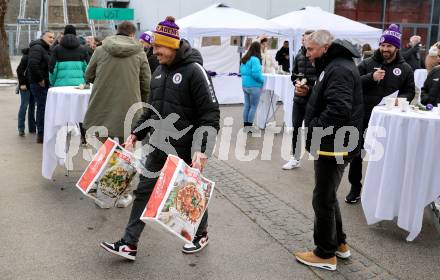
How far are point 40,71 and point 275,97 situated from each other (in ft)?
15.4

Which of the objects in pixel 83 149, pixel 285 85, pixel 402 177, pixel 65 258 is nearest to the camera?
pixel 65 258

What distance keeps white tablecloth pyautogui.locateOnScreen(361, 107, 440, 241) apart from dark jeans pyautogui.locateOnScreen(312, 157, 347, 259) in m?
0.89

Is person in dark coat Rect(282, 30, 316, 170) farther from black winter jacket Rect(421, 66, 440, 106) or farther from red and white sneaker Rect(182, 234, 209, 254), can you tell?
red and white sneaker Rect(182, 234, 209, 254)

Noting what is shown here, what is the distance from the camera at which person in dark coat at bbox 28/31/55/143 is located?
8.86 metres

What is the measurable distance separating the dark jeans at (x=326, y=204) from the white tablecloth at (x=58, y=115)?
A: 3424mm

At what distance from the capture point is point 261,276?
4.07 m

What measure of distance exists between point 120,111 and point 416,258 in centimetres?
326

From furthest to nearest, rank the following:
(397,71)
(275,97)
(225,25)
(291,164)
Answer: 1. (225,25)
2. (275,97)
3. (291,164)
4. (397,71)

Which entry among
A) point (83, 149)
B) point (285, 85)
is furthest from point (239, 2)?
point (83, 149)

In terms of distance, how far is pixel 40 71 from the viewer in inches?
350

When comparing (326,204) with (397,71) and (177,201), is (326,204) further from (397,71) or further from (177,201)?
(397,71)

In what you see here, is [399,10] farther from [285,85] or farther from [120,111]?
[120,111]

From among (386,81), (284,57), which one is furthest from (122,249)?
(284,57)

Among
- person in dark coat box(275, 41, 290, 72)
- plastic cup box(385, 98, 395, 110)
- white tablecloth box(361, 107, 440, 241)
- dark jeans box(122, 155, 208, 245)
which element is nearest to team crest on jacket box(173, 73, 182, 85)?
dark jeans box(122, 155, 208, 245)
